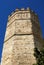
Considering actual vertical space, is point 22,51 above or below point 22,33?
below

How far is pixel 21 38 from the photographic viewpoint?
40.9 ft

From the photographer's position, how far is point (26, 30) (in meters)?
13.0

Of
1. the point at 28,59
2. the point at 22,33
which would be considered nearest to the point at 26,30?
the point at 22,33

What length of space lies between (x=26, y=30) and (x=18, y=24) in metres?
0.87

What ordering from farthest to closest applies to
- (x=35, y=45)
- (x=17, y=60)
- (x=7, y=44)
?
(x=7, y=44), (x=35, y=45), (x=17, y=60)

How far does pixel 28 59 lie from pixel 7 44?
7.38ft

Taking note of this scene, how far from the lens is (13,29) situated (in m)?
13.2

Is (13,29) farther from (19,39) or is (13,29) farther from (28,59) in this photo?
(28,59)

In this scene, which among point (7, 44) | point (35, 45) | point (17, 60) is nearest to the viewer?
point (17, 60)

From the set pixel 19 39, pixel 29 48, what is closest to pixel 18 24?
pixel 19 39

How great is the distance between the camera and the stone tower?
37.6 ft

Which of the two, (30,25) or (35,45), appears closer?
(35,45)

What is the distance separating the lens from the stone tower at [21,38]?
1145 cm

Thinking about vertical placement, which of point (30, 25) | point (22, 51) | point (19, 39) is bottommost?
point (22, 51)
